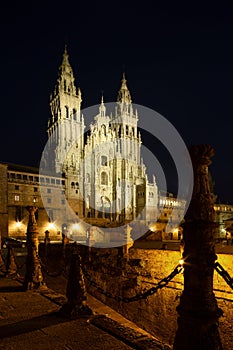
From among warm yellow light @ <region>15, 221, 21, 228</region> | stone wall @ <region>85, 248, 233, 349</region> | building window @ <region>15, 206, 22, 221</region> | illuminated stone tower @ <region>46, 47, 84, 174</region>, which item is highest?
illuminated stone tower @ <region>46, 47, 84, 174</region>

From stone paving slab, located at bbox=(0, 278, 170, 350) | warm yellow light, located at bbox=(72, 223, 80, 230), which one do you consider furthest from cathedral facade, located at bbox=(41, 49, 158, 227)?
stone paving slab, located at bbox=(0, 278, 170, 350)

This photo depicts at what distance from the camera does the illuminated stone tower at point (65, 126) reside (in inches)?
2095

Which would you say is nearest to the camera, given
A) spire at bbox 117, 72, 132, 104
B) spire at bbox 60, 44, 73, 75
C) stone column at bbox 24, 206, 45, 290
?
stone column at bbox 24, 206, 45, 290

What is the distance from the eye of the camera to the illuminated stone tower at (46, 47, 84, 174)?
53.2 m

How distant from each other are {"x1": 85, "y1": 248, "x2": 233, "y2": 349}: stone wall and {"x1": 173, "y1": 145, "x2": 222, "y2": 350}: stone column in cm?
816

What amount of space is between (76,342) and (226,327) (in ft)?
29.1

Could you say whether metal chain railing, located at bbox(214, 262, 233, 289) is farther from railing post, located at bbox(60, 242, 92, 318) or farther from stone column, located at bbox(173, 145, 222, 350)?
railing post, located at bbox(60, 242, 92, 318)

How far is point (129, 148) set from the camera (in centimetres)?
6544

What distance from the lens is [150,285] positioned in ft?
48.0

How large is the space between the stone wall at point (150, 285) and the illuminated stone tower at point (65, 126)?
115 feet

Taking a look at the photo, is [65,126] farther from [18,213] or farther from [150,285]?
[150,285]

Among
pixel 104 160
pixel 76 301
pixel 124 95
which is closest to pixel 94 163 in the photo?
pixel 104 160

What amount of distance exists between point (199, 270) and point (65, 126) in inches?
2124

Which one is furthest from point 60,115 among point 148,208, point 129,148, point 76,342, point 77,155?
point 76,342
